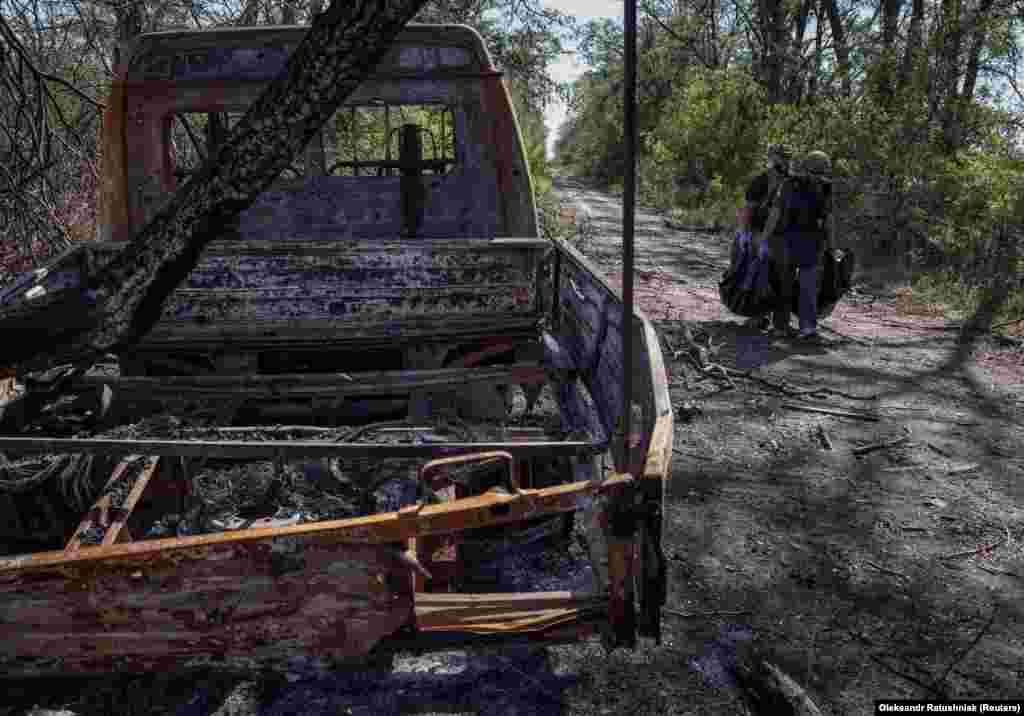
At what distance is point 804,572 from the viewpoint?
3.57m

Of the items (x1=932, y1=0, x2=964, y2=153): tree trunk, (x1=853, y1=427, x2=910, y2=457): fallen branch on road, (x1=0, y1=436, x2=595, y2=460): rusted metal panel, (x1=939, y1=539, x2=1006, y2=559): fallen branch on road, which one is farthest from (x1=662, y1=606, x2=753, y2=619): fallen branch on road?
(x1=932, y1=0, x2=964, y2=153): tree trunk

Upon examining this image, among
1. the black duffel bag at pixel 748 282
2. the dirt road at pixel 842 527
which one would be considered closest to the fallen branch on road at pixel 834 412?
the dirt road at pixel 842 527

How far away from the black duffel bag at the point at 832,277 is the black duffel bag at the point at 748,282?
317mm

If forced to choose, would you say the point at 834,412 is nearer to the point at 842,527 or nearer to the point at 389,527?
the point at 842,527

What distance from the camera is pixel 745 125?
21328 millimetres

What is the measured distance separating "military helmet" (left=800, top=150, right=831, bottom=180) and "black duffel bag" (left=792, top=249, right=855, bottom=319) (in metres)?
0.79

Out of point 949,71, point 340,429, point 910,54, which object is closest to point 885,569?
point 340,429

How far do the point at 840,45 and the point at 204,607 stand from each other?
21.6m

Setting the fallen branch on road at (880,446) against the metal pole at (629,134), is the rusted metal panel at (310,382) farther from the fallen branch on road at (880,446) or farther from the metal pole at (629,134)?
the fallen branch on road at (880,446)

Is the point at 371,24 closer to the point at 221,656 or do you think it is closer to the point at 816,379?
the point at 221,656

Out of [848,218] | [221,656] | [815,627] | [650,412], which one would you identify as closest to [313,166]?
[650,412]

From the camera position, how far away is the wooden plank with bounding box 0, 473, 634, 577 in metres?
2.05

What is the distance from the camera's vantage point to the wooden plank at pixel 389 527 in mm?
2051

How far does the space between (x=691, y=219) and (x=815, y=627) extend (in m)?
17.2
